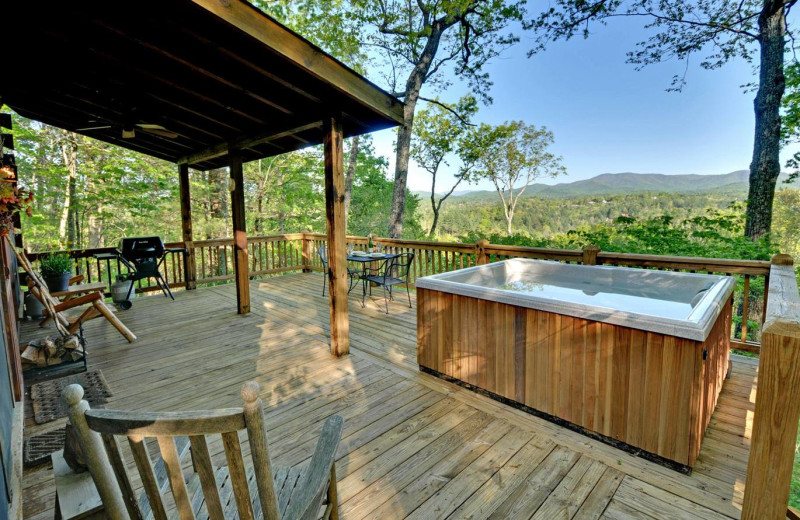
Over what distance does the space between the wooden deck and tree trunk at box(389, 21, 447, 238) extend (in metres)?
3.92

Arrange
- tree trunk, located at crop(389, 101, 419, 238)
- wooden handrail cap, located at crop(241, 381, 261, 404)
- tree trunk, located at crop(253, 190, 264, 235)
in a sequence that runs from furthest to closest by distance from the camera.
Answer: tree trunk, located at crop(253, 190, 264, 235) < tree trunk, located at crop(389, 101, 419, 238) < wooden handrail cap, located at crop(241, 381, 261, 404)

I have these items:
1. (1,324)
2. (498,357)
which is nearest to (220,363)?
(1,324)

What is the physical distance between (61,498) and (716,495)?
2547 mm

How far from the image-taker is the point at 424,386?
2.86m

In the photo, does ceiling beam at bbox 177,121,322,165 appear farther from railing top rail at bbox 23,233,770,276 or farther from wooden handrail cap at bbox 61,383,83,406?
wooden handrail cap at bbox 61,383,83,406

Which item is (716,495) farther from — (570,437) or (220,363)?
(220,363)

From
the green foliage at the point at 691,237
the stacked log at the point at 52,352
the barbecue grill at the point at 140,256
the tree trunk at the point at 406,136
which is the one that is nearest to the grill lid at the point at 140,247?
the barbecue grill at the point at 140,256

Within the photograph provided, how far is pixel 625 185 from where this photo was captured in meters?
20.5

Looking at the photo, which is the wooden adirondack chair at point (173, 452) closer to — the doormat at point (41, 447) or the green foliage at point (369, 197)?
the doormat at point (41, 447)

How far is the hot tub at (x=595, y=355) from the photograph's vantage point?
187 cm

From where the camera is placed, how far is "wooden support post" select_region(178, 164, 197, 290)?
20.1ft

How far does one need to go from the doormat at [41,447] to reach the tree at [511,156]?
1350 centimetres

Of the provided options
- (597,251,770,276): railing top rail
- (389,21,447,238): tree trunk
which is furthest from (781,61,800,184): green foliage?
(389,21,447,238): tree trunk

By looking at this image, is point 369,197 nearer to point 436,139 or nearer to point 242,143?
point 436,139
